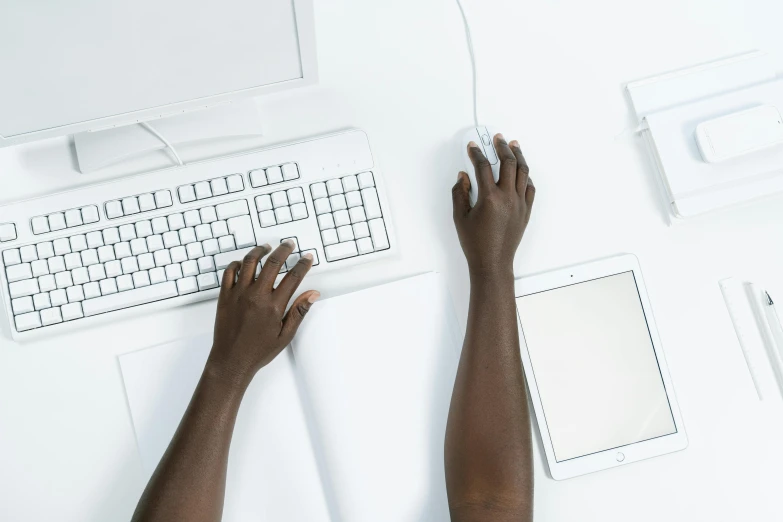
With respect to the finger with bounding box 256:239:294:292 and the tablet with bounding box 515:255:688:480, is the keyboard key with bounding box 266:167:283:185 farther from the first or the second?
the tablet with bounding box 515:255:688:480

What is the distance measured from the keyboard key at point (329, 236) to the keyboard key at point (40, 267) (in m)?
0.30

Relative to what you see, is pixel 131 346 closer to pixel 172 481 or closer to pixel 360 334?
pixel 172 481

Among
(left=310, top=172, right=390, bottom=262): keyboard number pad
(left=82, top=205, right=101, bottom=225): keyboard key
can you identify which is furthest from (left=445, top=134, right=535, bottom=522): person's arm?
(left=82, top=205, right=101, bottom=225): keyboard key

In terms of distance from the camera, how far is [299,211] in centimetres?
71

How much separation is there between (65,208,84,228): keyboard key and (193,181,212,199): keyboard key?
129 mm

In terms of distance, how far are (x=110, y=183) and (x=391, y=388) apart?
396mm

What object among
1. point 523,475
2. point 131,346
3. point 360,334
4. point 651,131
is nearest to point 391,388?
point 360,334

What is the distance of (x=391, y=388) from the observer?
27.8 inches

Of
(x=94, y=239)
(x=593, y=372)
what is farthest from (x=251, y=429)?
(x=593, y=372)

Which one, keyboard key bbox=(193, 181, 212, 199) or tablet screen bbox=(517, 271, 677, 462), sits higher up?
keyboard key bbox=(193, 181, 212, 199)

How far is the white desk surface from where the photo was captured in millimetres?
709

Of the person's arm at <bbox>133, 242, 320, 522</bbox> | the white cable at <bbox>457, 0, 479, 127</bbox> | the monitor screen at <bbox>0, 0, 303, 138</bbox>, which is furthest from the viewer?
the white cable at <bbox>457, 0, 479, 127</bbox>

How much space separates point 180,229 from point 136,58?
0.23 meters

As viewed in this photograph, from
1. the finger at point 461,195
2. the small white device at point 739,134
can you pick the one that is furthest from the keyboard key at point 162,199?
the small white device at point 739,134
